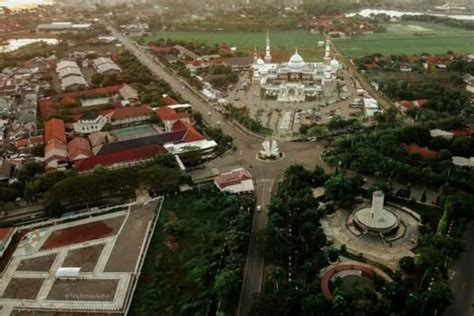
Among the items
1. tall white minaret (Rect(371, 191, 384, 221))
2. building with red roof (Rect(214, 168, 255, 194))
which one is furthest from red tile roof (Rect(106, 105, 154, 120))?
tall white minaret (Rect(371, 191, 384, 221))

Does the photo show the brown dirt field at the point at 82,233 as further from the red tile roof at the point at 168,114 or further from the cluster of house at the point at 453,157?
the cluster of house at the point at 453,157

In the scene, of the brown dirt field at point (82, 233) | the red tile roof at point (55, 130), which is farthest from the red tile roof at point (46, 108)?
the brown dirt field at point (82, 233)

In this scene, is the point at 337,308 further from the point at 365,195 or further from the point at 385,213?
the point at 365,195

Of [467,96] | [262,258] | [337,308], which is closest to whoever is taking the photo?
[337,308]

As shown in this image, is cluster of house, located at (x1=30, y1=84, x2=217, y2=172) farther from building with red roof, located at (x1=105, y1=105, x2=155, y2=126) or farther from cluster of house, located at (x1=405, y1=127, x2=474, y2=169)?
cluster of house, located at (x1=405, y1=127, x2=474, y2=169)

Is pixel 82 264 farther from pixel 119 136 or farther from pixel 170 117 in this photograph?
pixel 170 117

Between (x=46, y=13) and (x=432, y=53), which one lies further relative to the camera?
(x=46, y=13)

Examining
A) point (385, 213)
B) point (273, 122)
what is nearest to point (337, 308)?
point (385, 213)
